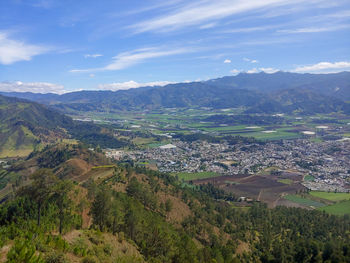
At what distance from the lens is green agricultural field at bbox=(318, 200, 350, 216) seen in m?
85.1

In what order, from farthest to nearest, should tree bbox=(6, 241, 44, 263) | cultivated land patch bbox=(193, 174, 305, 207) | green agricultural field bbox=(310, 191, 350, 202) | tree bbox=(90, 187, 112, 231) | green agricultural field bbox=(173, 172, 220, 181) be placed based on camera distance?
green agricultural field bbox=(173, 172, 220, 181) < cultivated land patch bbox=(193, 174, 305, 207) < green agricultural field bbox=(310, 191, 350, 202) < tree bbox=(90, 187, 112, 231) < tree bbox=(6, 241, 44, 263)

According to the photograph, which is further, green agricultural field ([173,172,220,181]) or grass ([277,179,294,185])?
green agricultural field ([173,172,220,181])

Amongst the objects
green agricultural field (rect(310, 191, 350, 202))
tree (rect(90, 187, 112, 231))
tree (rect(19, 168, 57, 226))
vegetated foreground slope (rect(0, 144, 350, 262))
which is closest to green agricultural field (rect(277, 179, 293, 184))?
green agricultural field (rect(310, 191, 350, 202))

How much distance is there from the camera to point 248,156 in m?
172

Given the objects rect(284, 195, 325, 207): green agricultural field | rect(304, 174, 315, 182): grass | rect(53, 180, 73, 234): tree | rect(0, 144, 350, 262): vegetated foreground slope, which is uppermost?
rect(53, 180, 73, 234): tree

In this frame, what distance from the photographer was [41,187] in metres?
35.7

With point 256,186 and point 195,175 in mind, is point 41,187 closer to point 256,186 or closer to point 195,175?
point 256,186

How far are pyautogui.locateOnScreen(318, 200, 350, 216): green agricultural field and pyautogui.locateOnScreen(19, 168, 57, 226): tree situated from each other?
287ft

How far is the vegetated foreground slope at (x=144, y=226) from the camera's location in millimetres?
31266

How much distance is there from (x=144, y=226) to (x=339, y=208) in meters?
76.1

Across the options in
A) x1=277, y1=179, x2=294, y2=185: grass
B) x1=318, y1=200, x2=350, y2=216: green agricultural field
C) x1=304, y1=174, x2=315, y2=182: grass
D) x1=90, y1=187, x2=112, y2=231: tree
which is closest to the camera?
x1=90, y1=187, x2=112, y2=231: tree

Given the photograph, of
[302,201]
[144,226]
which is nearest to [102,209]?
[144,226]

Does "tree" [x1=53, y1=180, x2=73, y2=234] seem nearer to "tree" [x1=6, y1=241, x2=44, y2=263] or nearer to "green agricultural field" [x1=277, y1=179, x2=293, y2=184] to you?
"tree" [x1=6, y1=241, x2=44, y2=263]

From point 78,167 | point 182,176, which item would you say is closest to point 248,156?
point 182,176
